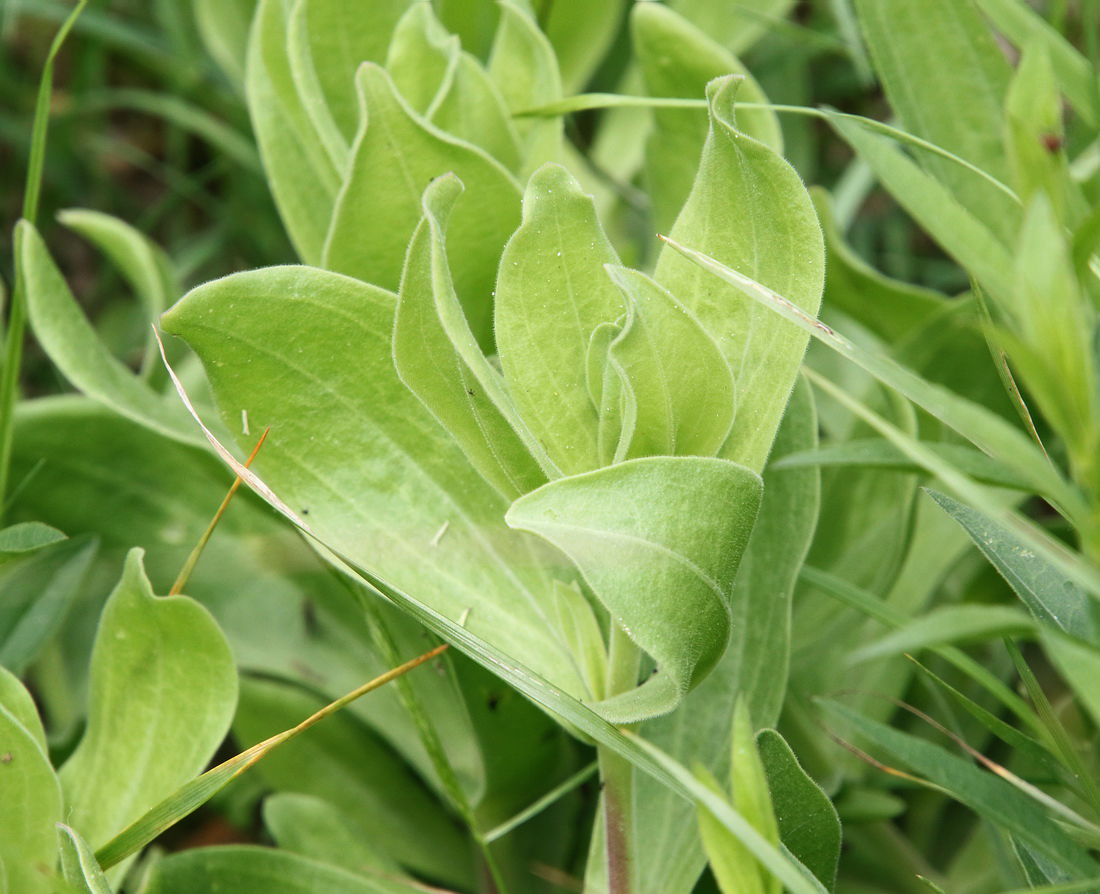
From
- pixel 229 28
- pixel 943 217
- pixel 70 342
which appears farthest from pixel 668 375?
pixel 229 28

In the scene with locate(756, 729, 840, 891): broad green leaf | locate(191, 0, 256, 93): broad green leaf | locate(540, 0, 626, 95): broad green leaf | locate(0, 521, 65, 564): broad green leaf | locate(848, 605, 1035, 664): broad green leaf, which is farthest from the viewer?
locate(191, 0, 256, 93): broad green leaf

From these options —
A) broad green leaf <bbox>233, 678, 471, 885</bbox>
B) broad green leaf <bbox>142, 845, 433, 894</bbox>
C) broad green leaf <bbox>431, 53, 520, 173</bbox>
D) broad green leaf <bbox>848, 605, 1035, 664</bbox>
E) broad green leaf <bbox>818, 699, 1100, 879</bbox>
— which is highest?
broad green leaf <bbox>431, 53, 520, 173</bbox>

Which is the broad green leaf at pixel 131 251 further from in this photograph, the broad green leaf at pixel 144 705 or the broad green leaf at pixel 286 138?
the broad green leaf at pixel 144 705

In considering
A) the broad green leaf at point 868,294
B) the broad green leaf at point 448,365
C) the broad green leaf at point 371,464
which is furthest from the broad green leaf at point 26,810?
the broad green leaf at point 868,294

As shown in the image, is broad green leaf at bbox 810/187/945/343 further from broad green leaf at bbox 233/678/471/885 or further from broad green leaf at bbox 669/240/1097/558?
broad green leaf at bbox 233/678/471/885

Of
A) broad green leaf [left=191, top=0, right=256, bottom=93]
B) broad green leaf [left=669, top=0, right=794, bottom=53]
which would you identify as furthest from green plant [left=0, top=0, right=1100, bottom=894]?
broad green leaf [left=191, top=0, right=256, bottom=93]

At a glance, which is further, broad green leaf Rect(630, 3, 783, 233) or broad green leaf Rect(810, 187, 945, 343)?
broad green leaf Rect(810, 187, 945, 343)

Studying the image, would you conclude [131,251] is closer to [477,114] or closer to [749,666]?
[477,114]
